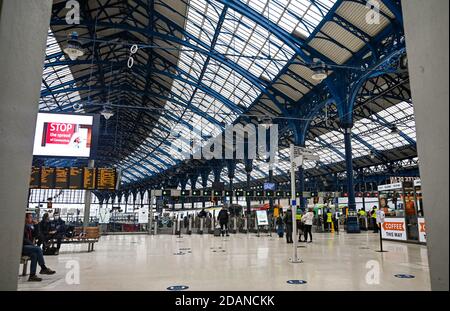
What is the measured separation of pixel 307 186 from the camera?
1895 inches

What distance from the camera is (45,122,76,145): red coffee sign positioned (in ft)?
30.8

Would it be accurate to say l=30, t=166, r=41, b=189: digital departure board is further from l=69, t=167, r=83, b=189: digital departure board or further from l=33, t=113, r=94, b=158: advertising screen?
l=33, t=113, r=94, b=158: advertising screen

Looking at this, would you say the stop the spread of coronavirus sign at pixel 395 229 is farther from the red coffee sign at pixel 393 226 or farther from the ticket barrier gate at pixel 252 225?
the ticket barrier gate at pixel 252 225

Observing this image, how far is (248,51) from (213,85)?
19.8ft

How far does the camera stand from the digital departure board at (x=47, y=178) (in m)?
11.0

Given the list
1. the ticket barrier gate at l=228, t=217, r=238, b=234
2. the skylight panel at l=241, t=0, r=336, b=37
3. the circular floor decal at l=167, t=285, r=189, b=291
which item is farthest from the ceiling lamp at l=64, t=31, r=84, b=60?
the ticket barrier gate at l=228, t=217, r=238, b=234

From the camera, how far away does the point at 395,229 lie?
13.4 m

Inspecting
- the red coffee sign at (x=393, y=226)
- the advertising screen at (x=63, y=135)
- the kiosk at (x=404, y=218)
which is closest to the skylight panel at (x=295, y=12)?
the kiosk at (x=404, y=218)

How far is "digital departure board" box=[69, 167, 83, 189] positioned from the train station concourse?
0.18 ft

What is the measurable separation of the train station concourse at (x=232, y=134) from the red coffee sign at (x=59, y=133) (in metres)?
0.04

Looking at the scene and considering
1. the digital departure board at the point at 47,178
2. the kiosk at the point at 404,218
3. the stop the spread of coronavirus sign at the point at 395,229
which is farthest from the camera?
the stop the spread of coronavirus sign at the point at 395,229
